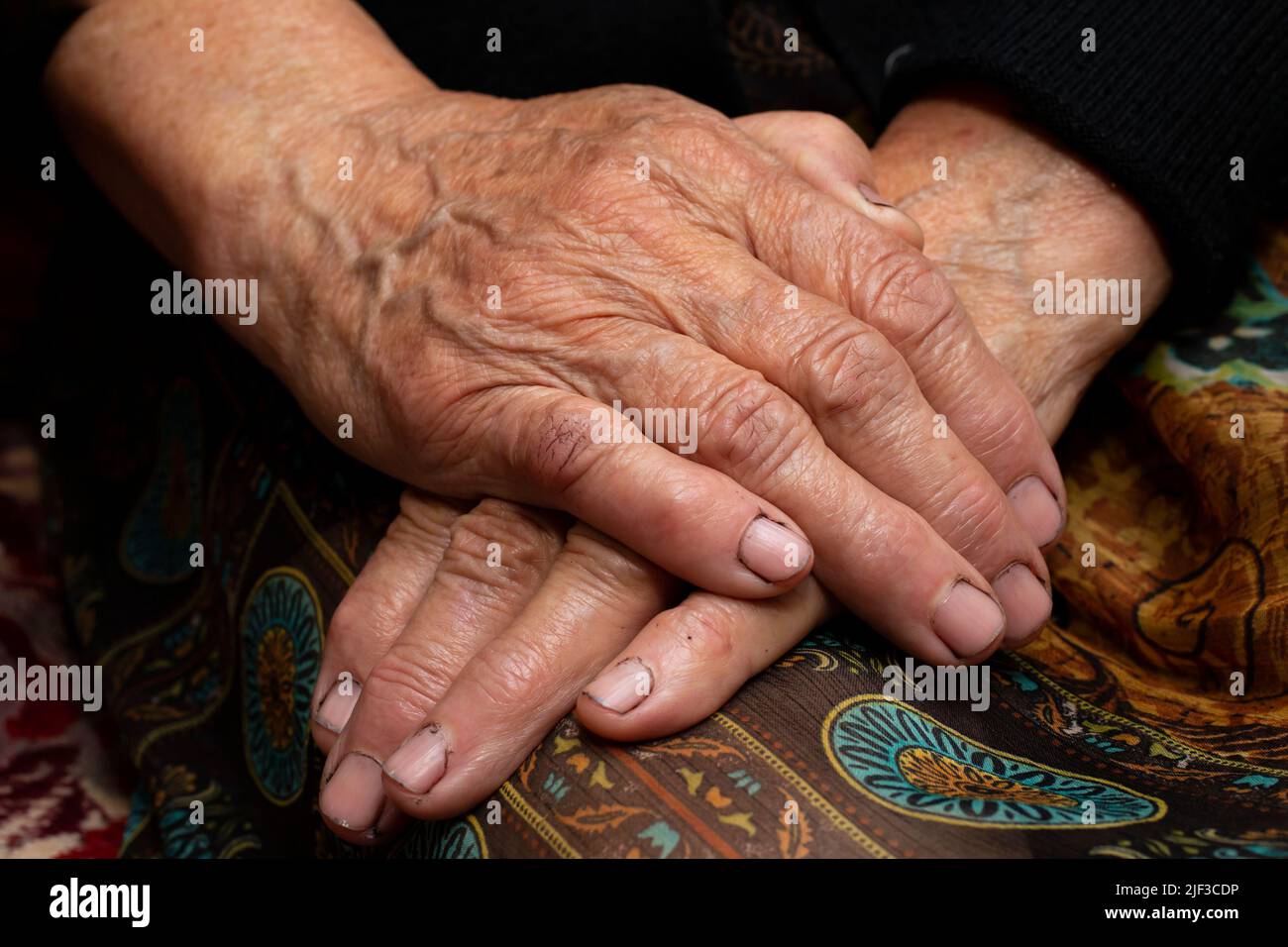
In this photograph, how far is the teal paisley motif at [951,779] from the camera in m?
0.61

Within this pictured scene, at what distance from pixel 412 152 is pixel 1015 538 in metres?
0.51

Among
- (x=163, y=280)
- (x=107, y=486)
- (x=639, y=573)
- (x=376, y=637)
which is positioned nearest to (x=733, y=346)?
(x=639, y=573)

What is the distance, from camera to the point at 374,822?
70 centimetres

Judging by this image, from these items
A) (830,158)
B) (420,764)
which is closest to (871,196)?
(830,158)

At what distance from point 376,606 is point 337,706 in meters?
0.07

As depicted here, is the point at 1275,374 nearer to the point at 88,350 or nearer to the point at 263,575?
the point at 263,575

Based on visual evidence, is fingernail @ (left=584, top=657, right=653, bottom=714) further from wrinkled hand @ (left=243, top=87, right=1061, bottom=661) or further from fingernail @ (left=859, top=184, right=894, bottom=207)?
fingernail @ (left=859, top=184, right=894, bottom=207)

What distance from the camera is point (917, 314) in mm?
747

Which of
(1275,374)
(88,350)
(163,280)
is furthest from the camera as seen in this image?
(88,350)

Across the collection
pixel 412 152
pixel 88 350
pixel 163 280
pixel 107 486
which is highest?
pixel 412 152

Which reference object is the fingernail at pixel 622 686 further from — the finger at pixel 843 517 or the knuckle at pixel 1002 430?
the knuckle at pixel 1002 430

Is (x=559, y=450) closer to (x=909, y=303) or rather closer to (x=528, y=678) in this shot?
(x=528, y=678)

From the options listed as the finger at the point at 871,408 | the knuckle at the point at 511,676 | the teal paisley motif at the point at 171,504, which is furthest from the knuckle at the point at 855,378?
the teal paisley motif at the point at 171,504

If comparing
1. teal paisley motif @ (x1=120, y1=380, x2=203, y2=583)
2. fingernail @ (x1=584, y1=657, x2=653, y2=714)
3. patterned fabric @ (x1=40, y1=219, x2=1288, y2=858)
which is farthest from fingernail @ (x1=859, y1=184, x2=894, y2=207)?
teal paisley motif @ (x1=120, y1=380, x2=203, y2=583)
